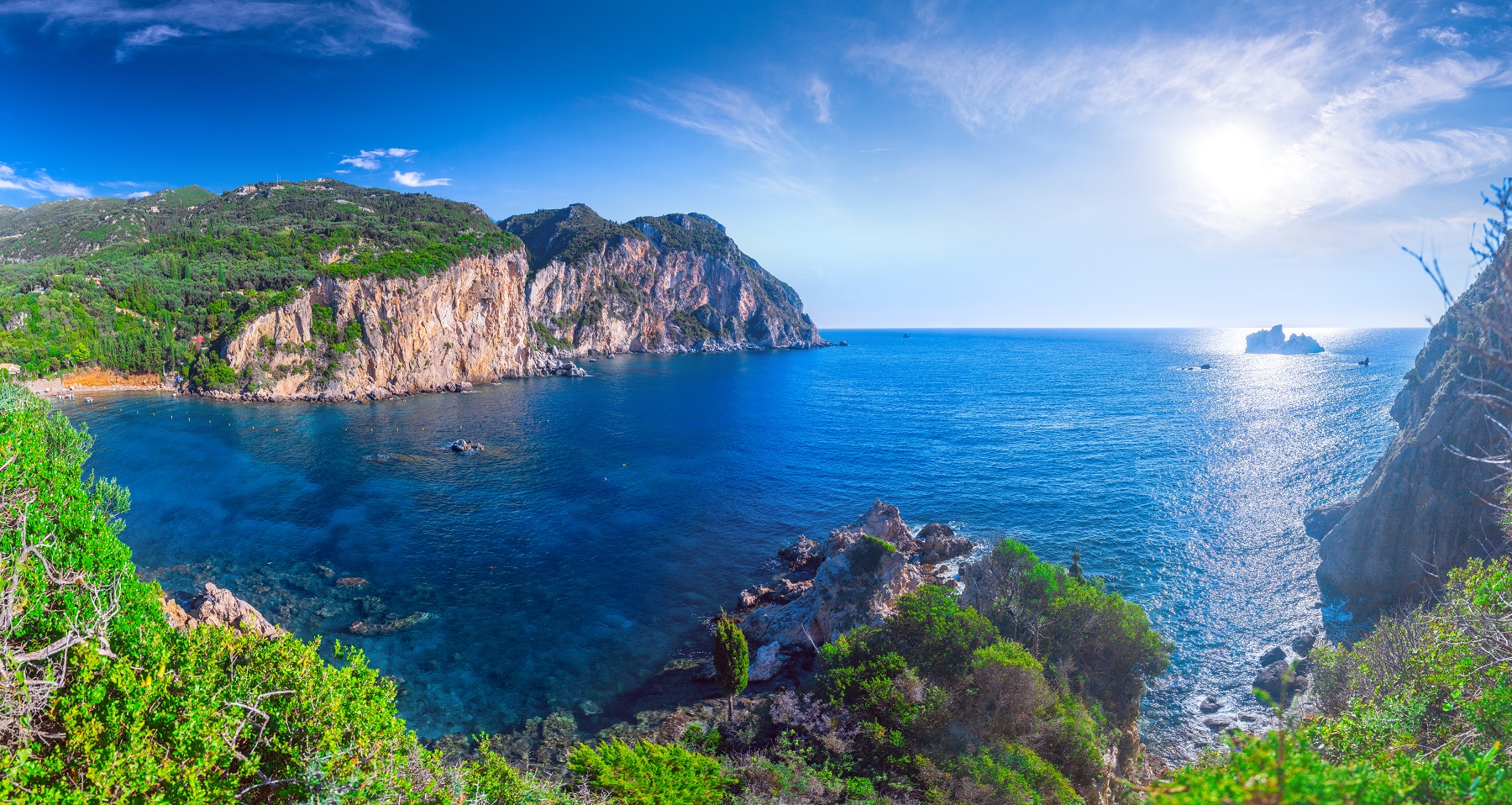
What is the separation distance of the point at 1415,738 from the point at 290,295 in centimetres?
11948

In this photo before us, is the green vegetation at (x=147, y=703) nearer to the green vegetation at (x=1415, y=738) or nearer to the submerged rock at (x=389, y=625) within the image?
the green vegetation at (x=1415, y=738)

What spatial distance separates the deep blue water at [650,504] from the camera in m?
29.4

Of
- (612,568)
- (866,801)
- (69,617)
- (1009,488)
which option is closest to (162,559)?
(612,568)

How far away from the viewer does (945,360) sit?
17875 centimetres

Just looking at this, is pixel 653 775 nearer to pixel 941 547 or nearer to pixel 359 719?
pixel 359 719

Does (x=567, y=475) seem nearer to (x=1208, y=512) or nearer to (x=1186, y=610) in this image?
(x=1186, y=610)

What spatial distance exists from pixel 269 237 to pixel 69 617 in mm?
143939

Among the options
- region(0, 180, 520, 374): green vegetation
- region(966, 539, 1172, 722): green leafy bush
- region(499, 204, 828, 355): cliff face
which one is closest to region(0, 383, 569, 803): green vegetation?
region(966, 539, 1172, 722): green leafy bush

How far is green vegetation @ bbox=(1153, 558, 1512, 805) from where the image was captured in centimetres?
608

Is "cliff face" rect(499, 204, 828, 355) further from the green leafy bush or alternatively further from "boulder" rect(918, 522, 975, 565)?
the green leafy bush

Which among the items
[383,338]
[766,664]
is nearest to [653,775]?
[766,664]

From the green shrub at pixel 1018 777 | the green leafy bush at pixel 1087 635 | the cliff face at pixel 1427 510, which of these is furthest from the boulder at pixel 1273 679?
the green shrub at pixel 1018 777

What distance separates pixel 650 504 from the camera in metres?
48.5

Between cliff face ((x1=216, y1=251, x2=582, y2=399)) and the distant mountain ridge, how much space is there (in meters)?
0.21
